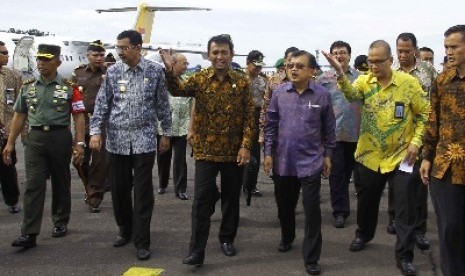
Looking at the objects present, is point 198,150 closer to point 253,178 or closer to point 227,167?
point 227,167

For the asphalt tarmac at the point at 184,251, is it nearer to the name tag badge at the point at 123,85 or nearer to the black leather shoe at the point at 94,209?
the black leather shoe at the point at 94,209

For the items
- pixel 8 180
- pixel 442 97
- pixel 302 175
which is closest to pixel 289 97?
pixel 302 175

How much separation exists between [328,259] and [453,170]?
171cm

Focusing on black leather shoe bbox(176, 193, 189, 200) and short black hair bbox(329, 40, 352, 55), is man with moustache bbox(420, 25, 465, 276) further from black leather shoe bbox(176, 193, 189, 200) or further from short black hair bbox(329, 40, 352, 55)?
black leather shoe bbox(176, 193, 189, 200)

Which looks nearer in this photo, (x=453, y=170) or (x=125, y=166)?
(x=453, y=170)

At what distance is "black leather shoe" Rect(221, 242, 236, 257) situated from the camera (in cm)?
506

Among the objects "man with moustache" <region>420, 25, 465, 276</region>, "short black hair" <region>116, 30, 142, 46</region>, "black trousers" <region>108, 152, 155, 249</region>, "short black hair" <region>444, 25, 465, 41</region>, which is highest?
"short black hair" <region>444, 25, 465, 41</region>

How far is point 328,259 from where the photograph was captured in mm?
4980

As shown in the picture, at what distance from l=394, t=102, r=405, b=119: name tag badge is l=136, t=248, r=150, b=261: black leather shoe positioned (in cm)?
249

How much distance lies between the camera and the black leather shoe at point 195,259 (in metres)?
4.66

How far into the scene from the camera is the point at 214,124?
4.80 meters

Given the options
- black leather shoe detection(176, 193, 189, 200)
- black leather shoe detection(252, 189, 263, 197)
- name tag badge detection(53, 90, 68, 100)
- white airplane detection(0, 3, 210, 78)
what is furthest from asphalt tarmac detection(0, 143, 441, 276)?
white airplane detection(0, 3, 210, 78)

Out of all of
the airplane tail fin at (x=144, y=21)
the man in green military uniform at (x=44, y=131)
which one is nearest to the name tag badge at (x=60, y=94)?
the man in green military uniform at (x=44, y=131)

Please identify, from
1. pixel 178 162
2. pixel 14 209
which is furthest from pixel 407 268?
pixel 14 209
